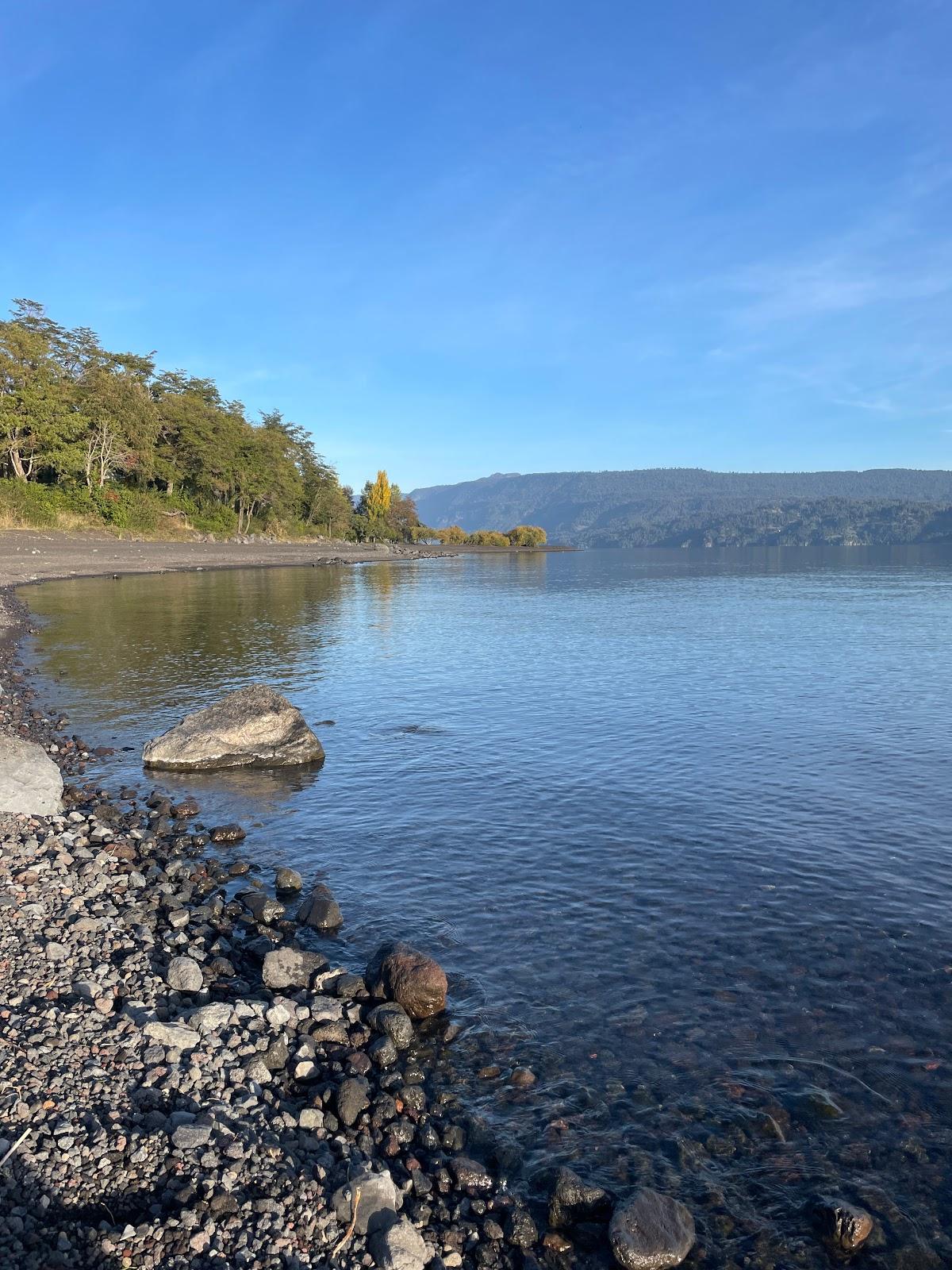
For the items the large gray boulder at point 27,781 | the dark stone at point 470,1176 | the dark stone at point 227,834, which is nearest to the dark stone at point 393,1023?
the dark stone at point 470,1176

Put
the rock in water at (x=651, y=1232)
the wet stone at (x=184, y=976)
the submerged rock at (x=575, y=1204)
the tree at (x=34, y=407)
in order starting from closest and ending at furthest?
1. the rock in water at (x=651, y=1232)
2. the submerged rock at (x=575, y=1204)
3. the wet stone at (x=184, y=976)
4. the tree at (x=34, y=407)

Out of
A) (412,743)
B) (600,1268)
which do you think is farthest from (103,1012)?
(412,743)

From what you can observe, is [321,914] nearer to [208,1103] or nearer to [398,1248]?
[208,1103]

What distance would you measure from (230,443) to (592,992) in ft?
392

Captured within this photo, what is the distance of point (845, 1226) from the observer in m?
6.62

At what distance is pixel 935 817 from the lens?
51.9ft

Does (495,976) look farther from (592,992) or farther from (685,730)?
(685,730)

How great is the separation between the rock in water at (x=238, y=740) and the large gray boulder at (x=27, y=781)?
14.0 feet

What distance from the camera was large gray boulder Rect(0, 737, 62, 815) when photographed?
1412 centimetres

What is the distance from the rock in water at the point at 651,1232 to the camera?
6398mm

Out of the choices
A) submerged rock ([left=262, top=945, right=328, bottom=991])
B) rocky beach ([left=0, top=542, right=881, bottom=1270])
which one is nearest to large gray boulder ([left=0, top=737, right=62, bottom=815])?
rocky beach ([left=0, top=542, right=881, bottom=1270])

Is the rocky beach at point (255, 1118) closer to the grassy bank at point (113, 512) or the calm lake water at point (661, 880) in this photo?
the calm lake water at point (661, 880)

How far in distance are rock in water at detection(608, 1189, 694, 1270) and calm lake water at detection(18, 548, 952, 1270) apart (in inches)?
10.2

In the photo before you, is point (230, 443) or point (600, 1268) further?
point (230, 443)
